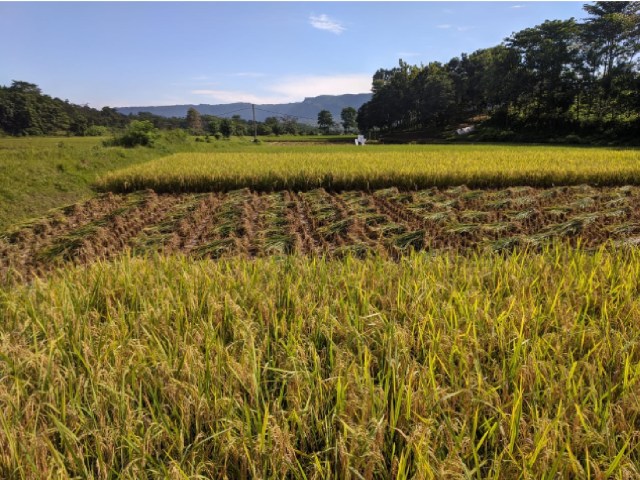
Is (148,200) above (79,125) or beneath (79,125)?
beneath

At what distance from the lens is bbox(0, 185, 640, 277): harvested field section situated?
6086 mm

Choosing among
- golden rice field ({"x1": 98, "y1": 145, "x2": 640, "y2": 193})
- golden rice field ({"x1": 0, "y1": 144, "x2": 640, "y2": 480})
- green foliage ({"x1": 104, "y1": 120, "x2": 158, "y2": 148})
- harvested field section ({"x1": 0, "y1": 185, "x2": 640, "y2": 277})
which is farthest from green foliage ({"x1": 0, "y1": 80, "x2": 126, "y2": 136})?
golden rice field ({"x1": 0, "y1": 144, "x2": 640, "y2": 480})

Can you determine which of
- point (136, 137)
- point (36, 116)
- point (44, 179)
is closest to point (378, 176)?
point (44, 179)

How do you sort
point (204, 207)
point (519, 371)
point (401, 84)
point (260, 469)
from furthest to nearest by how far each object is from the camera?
point (401, 84) → point (204, 207) → point (519, 371) → point (260, 469)

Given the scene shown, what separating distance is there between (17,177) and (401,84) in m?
65.6

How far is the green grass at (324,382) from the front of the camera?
4.25ft

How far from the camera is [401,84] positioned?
216ft

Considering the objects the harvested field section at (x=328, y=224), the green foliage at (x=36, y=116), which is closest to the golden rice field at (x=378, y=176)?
the harvested field section at (x=328, y=224)

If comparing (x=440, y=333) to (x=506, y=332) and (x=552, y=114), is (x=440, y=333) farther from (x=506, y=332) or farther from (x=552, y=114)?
(x=552, y=114)

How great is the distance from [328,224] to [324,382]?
5.97m

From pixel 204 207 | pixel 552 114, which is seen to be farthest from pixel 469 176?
pixel 552 114

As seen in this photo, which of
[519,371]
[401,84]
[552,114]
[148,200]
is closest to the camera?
[519,371]

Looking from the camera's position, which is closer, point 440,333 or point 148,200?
point 440,333

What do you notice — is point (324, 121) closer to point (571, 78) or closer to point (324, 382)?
point (571, 78)
